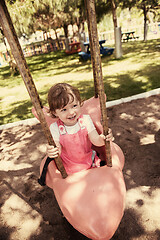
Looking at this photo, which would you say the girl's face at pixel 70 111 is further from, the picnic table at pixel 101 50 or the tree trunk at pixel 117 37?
the picnic table at pixel 101 50

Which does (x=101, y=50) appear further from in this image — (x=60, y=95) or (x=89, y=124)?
(x=60, y=95)

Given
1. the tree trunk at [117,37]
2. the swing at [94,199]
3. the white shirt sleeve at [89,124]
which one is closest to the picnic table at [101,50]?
the tree trunk at [117,37]

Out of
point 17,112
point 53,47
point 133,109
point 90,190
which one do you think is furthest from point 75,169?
point 53,47

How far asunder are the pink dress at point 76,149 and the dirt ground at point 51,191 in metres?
0.78

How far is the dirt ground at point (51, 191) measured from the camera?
6.62ft

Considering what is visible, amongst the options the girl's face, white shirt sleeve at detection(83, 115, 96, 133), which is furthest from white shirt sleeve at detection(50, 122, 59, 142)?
white shirt sleeve at detection(83, 115, 96, 133)

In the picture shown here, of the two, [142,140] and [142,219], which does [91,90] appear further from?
[142,219]

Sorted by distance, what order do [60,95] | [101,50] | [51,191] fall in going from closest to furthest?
[60,95], [51,191], [101,50]

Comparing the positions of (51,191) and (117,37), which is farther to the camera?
(117,37)

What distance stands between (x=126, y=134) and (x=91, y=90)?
2.82 meters

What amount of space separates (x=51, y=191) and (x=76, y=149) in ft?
3.63

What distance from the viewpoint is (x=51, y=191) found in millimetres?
2570

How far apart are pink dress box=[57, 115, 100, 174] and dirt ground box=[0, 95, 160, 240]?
2.55 ft

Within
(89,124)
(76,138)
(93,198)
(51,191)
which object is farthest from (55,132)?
(51,191)
